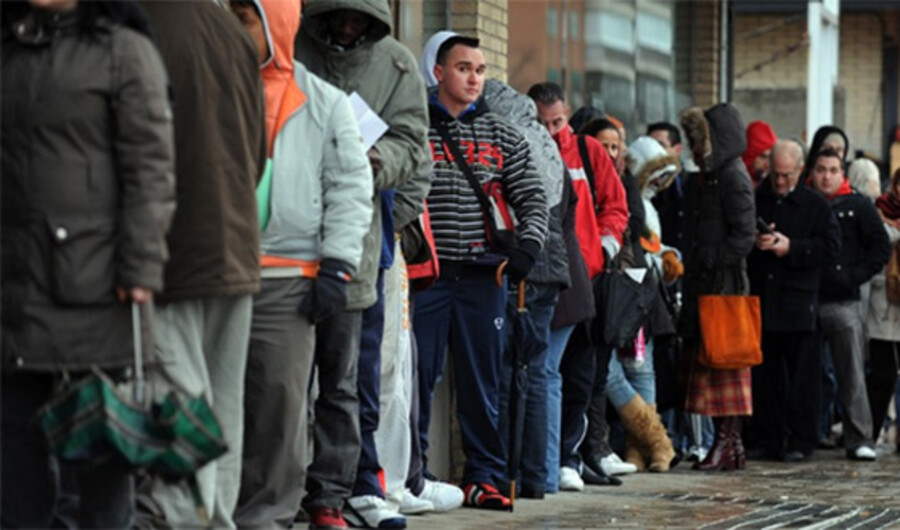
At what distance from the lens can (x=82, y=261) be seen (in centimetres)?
640

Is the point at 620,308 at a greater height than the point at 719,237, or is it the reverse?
the point at 719,237

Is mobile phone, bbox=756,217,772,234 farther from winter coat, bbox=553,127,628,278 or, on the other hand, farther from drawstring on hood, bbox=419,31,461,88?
drawstring on hood, bbox=419,31,461,88

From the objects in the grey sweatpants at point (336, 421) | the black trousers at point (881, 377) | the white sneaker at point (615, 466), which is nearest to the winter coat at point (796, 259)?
the black trousers at point (881, 377)

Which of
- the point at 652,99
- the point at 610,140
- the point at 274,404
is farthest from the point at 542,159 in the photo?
the point at 652,99

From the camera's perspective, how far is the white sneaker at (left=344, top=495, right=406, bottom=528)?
9195 mm

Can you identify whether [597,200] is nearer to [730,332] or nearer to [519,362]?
[519,362]

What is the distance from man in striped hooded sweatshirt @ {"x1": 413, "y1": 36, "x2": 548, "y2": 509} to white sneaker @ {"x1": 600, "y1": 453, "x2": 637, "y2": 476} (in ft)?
8.65

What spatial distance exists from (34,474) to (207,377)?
79cm

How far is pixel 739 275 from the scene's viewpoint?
14.3 m

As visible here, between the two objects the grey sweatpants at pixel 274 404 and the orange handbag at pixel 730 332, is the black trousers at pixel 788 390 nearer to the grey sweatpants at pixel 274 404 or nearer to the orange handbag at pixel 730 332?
the orange handbag at pixel 730 332

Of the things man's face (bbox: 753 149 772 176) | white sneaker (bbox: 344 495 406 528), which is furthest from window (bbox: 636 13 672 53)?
white sneaker (bbox: 344 495 406 528)

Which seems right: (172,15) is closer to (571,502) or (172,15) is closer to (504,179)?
(504,179)

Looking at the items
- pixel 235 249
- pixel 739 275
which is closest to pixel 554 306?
pixel 739 275

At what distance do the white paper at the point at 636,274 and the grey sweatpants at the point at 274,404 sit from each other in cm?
498
